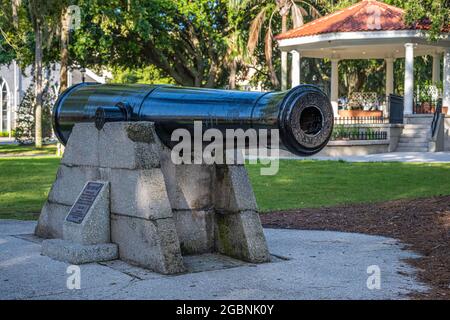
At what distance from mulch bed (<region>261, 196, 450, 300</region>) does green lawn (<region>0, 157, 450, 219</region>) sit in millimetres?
1337

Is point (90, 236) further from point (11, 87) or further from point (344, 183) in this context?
point (11, 87)

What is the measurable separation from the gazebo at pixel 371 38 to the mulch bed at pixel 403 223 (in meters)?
16.8

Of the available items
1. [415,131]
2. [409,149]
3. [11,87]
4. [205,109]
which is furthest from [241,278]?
[11,87]

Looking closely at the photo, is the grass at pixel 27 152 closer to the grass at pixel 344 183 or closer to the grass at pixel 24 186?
the grass at pixel 24 186

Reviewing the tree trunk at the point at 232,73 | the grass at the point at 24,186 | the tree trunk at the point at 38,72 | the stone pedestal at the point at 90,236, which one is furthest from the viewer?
the tree trunk at the point at 232,73

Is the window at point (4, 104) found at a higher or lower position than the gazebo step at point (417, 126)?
higher

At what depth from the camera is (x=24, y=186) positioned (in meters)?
15.0

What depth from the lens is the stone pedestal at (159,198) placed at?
621 centimetres

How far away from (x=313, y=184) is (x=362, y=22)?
1441 centimetres

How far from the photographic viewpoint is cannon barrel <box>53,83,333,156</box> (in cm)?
535

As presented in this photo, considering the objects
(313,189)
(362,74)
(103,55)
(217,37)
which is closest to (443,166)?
(313,189)

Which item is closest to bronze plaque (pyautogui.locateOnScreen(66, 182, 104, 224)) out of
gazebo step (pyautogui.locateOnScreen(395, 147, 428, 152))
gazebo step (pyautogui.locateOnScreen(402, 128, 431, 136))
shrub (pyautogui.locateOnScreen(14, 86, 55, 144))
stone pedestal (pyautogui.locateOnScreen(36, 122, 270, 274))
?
stone pedestal (pyautogui.locateOnScreen(36, 122, 270, 274))

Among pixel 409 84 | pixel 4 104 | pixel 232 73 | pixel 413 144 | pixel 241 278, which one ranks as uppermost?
pixel 232 73

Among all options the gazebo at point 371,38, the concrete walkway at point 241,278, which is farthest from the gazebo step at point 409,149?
the concrete walkway at point 241,278
